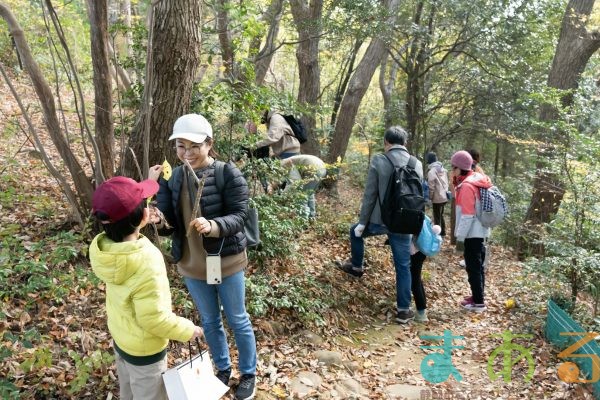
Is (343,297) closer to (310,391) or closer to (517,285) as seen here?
(310,391)

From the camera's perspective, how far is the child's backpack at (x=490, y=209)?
5227 mm

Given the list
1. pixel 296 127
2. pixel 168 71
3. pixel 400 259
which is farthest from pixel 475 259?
pixel 168 71

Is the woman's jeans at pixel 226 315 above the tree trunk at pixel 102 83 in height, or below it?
below

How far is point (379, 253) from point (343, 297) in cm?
181

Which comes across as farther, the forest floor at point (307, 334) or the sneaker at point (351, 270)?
the sneaker at point (351, 270)

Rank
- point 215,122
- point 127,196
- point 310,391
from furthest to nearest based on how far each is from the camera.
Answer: point 215,122 → point 310,391 → point 127,196

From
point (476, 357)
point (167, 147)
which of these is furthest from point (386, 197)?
point (167, 147)

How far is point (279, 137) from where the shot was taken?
6.73 metres

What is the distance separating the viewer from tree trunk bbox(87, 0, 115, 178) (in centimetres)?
372

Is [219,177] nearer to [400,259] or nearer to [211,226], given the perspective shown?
[211,226]

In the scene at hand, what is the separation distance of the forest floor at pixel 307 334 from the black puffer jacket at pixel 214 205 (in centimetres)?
118

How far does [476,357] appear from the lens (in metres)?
4.68

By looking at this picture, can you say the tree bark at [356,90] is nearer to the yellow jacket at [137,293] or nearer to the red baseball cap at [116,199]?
the red baseball cap at [116,199]

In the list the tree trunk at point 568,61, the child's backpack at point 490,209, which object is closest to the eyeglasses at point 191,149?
the child's backpack at point 490,209
